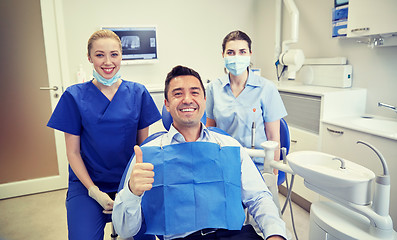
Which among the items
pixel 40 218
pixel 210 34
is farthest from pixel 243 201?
pixel 210 34

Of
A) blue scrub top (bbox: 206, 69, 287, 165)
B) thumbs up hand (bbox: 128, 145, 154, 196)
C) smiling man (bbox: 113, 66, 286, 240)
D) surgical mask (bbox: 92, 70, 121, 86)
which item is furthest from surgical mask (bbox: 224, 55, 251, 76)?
thumbs up hand (bbox: 128, 145, 154, 196)

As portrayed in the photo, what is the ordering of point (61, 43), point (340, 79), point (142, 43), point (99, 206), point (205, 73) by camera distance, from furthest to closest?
point (205, 73) → point (142, 43) → point (61, 43) → point (340, 79) → point (99, 206)

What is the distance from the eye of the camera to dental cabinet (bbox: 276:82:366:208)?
2.30 metres

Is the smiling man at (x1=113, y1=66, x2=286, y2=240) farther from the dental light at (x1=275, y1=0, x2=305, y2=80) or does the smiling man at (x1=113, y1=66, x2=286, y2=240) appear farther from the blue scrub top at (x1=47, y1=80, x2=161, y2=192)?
the dental light at (x1=275, y1=0, x2=305, y2=80)

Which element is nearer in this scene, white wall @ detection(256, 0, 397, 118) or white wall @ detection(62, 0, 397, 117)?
white wall @ detection(256, 0, 397, 118)

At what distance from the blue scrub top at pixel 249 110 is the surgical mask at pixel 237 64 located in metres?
0.07

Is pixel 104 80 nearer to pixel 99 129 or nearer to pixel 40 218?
pixel 99 129

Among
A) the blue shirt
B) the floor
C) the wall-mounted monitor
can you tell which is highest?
the wall-mounted monitor

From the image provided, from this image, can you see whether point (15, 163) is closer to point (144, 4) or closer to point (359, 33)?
point (144, 4)

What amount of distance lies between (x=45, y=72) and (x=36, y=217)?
133 centimetres

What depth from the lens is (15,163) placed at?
2.99 metres

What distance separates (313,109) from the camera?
7.90 feet

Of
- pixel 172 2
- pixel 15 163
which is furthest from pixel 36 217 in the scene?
pixel 172 2

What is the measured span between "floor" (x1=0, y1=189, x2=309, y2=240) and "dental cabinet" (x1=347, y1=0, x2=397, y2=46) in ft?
4.81
